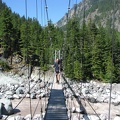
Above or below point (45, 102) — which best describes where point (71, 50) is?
above

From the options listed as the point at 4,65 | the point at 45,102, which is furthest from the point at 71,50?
the point at 45,102

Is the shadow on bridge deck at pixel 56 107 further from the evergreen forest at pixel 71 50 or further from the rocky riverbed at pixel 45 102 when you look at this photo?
the evergreen forest at pixel 71 50

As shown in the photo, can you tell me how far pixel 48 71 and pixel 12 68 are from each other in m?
5.75

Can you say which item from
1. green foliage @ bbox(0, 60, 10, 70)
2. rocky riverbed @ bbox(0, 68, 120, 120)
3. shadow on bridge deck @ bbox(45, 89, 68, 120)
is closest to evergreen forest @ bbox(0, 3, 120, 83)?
green foliage @ bbox(0, 60, 10, 70)

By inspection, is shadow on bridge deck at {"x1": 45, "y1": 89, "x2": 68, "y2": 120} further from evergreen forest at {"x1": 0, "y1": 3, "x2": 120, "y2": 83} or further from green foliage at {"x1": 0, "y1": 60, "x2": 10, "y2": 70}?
green foliage at {"x1": 0, "y1": 60, "x2": 10, "y2": 70}

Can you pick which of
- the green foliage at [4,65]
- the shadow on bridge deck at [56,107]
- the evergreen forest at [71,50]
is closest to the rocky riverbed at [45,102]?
the shadow on bridge deck at [56,107]

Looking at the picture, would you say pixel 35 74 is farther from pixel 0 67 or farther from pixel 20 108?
pixel 20 108

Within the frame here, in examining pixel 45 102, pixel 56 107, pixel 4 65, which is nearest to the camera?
pixel 56 107

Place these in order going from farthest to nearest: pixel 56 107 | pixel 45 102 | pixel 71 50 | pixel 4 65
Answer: pixel 4 65 → pixel 71 50 → pixel 45 102 → pixel 56 107

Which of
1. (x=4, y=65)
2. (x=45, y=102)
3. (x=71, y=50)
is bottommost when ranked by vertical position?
(x=45, y=102)

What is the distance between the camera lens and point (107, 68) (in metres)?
43.7

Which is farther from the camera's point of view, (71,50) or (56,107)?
(71,50)

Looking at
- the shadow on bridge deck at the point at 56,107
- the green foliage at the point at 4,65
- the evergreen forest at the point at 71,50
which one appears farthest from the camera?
the green foliage at the point at 4,65

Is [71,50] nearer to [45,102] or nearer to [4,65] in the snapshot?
[4,65]
